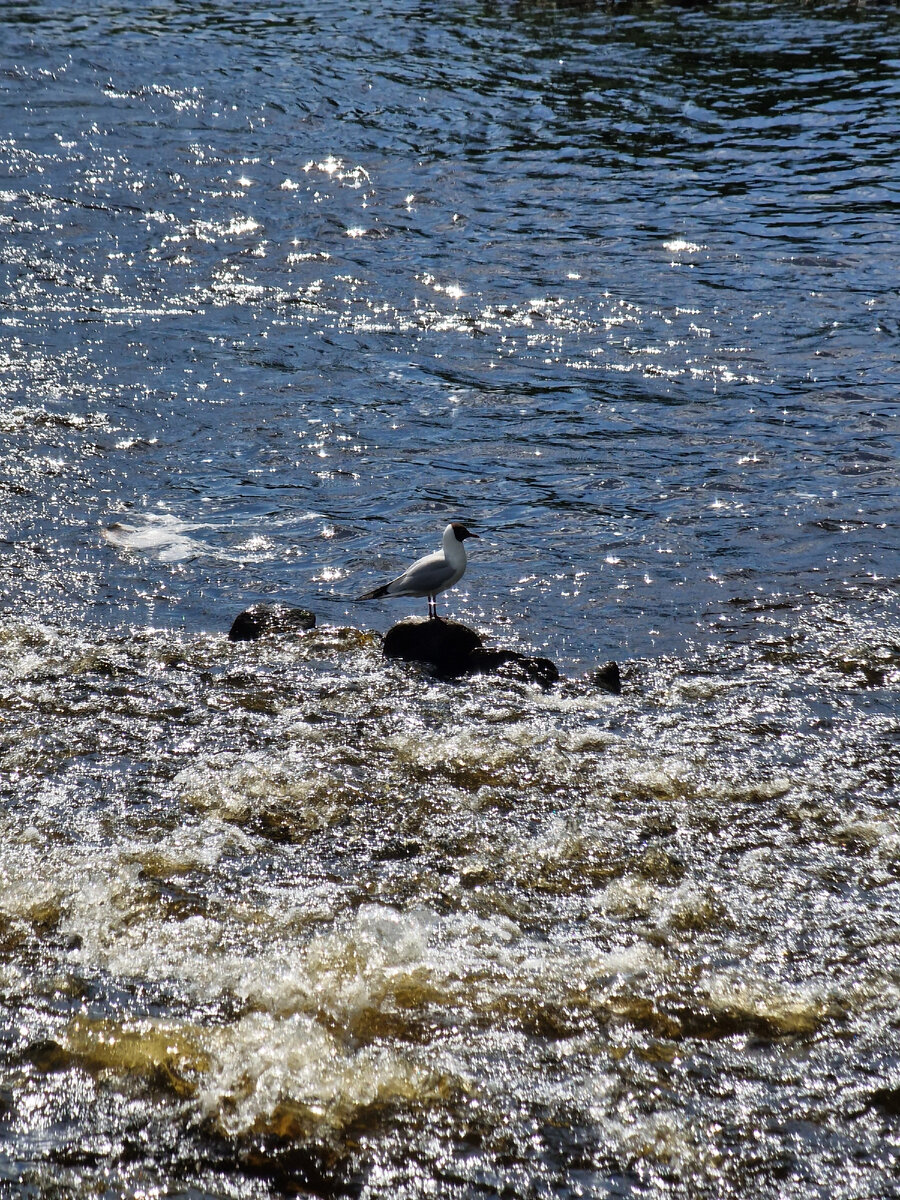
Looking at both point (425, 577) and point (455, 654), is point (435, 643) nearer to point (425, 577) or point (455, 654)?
point (455, 654)

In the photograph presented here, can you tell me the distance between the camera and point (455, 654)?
8.33 m

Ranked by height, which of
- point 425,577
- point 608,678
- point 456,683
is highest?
point 425,577

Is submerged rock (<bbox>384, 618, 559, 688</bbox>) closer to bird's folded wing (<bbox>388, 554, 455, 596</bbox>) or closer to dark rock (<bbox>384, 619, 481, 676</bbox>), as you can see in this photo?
dark rock (<bbox>384, 619, 481, 676</bbox>)

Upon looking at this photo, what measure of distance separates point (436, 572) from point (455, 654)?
62 centimetres

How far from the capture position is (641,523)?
33.7 feet

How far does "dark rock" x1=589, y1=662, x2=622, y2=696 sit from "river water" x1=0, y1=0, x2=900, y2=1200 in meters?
0.16

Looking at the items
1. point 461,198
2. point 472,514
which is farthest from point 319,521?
point 461,198

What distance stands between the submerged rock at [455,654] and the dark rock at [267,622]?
2.37 feet

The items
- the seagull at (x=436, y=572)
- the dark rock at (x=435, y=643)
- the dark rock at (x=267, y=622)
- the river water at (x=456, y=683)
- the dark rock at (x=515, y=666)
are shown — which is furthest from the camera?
the dark rock at (x=267, y=622)

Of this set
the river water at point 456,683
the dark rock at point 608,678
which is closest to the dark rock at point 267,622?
the river water at point 456,683

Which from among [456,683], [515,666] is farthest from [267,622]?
[515,666]

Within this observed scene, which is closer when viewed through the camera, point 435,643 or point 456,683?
point 456,683

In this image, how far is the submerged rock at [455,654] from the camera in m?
8.20

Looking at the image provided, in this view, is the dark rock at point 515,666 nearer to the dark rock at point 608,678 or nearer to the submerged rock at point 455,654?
the submerged rock at point 455,654
